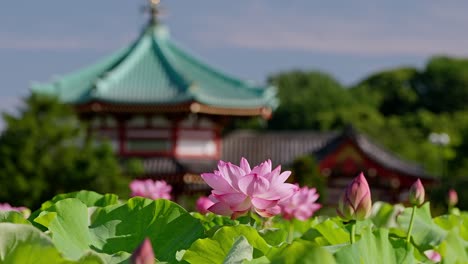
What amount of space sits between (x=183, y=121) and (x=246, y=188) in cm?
1393

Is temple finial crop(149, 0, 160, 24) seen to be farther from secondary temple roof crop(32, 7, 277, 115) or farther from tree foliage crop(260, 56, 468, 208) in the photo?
tree foliage crop(260, 56, 468, 208)

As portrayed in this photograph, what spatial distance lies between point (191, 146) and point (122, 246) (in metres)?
14.0

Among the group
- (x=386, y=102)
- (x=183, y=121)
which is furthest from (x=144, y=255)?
(x=386, y=102)

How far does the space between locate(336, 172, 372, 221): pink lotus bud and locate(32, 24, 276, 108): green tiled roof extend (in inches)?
509

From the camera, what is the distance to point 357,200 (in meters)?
1.37

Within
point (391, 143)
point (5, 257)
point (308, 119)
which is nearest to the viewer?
point (5, 257)

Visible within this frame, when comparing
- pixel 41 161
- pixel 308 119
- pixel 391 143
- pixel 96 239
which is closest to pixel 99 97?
pixel 41 161

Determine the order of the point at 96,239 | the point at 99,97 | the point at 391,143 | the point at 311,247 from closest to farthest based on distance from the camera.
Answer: the point at 311,247 < the point at 96,239 < the point at 99,97 < the point at 391,143

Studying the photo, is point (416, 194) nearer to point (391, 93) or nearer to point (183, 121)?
point (183, 121)

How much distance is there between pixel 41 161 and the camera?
1099 centimetres

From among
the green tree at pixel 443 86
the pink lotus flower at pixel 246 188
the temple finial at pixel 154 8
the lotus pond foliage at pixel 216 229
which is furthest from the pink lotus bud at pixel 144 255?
the green tree at pixel 443 86

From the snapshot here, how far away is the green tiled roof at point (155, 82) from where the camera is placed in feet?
48.2

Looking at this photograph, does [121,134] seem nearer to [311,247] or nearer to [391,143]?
[311,247]

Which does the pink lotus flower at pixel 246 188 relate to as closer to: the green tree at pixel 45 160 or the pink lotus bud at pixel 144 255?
A: the pink lotus bud at pixel 144 255
